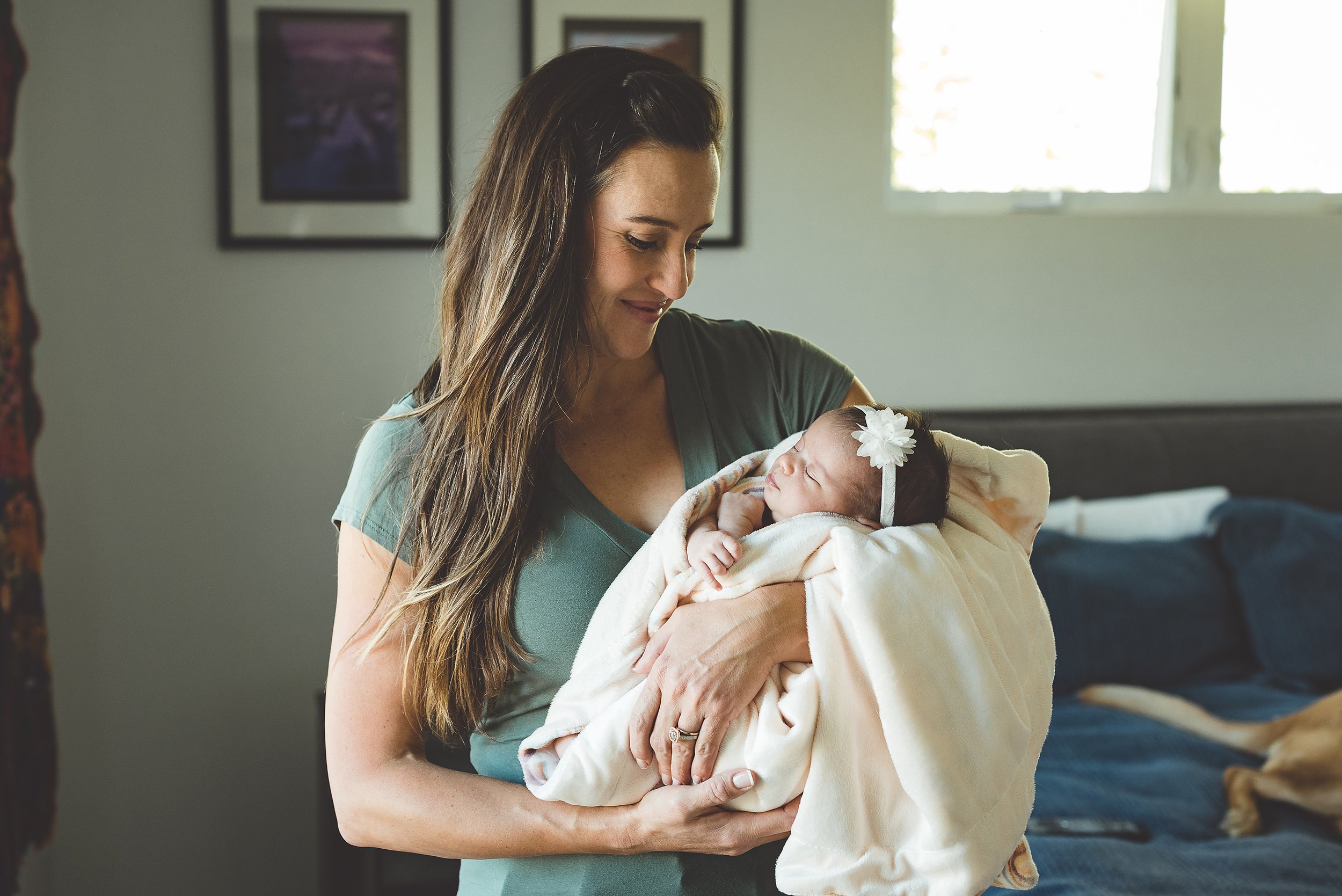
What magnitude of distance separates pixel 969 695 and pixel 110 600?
215 cm

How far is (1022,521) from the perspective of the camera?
4.40 feet

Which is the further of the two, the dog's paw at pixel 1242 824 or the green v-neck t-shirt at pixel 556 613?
the dog's paw at pixel 1242 824

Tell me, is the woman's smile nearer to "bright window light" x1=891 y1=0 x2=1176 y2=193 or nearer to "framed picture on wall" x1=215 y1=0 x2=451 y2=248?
"framed picture on wall" x1=215 y1=0 x2=451 y2=248

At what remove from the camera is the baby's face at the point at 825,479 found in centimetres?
121

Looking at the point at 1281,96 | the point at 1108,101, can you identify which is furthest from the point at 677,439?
the point at 1281,96

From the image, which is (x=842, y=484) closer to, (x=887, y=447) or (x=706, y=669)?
(x=887, y=447)

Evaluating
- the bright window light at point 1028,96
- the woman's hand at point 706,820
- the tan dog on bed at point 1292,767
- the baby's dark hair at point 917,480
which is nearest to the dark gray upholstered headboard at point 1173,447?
the bright window light at point 1028,96

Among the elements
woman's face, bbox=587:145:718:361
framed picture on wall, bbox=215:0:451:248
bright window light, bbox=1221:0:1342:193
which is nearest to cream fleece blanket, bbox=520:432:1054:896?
woman's face, bbox=587:145:718:361

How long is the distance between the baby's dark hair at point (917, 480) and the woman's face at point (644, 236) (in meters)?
0.26

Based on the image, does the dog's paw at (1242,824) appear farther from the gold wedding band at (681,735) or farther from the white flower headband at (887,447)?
the gold wedding band at (681,735)

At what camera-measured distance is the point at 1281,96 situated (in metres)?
3.08

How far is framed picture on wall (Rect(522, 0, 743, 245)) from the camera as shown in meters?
2.56

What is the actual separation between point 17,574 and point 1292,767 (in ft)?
8.10

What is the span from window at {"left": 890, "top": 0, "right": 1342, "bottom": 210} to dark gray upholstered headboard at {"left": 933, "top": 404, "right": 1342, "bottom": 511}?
60 cm
